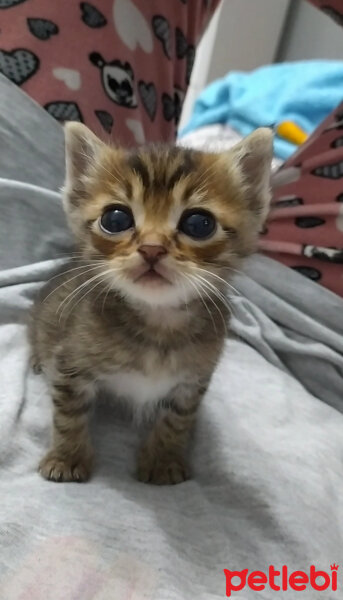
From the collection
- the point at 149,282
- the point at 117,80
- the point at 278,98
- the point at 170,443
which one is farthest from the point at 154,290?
the point at 278,98

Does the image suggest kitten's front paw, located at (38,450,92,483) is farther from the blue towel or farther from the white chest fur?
the blue towel

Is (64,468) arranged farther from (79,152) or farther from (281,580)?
(79,152)

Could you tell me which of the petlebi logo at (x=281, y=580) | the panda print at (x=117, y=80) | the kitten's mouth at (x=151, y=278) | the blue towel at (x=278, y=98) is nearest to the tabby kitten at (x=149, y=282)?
the kitten's mouth at (x=151, y=278)

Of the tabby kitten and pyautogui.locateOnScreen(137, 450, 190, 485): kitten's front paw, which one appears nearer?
the tabby kitten

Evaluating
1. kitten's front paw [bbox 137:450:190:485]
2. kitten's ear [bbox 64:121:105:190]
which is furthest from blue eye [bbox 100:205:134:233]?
kitten's front paw [bbox 137:450:190:485]

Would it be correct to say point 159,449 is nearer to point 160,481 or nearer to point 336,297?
point 160,481

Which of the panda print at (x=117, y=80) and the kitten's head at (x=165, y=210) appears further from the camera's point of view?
the panda print at (x=117, y=80)

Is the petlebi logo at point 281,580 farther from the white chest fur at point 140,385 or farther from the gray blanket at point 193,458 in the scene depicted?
the white chest fur at point 140,385
